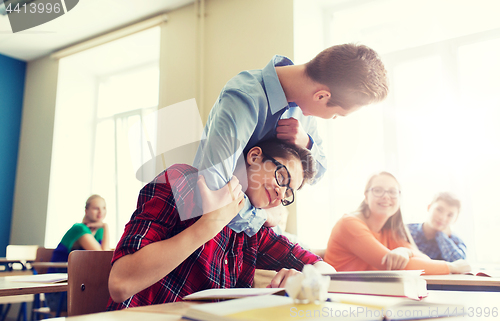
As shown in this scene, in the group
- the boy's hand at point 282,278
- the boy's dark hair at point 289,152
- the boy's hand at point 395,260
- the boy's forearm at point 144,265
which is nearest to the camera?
the boy's forearm at point 144,265

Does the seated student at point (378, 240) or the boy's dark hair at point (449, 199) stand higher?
the boy's dark hair at point (449, 199)

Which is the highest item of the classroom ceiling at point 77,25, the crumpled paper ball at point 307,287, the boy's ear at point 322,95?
the classroom ceiling at point 77,25

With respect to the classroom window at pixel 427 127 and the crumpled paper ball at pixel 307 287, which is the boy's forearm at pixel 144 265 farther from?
the classroom window at pixel 427 127

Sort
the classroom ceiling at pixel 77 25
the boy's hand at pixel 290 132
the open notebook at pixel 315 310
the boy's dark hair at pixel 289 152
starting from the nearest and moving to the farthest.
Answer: the open notebook at pixel 315 310 → the boy's dark hair at pixel 289 152 → the boy's hand at pixel 290 132 → the classroom ceiling at pixel 77 25

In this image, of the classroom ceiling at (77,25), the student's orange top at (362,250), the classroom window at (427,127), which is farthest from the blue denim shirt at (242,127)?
the classroom ceiling at (77,25)

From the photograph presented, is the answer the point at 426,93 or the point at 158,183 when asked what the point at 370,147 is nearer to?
the point at 426,93

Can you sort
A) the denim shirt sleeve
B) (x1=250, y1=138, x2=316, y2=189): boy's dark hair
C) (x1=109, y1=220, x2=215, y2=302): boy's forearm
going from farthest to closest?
(x1=250, y1=138, x2=316, y2=189): boy's dark hair < the denim shirt sleeve < (x1=109, y1=220, x2=215, y2=302): boy's forearm

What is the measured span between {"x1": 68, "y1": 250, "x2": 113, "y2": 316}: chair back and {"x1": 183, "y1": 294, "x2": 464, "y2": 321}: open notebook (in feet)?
1.71

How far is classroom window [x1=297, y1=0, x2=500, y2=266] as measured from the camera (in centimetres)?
280

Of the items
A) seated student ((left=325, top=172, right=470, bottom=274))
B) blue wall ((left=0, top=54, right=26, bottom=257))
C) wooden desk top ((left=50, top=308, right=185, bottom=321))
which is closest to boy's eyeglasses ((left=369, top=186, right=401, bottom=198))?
seated student ((left=325, top=172, right=470, bottom=274))

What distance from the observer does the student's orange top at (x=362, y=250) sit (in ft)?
Result: 6.36

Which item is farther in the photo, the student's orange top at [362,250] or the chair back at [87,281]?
the student's orange top at [362,250]

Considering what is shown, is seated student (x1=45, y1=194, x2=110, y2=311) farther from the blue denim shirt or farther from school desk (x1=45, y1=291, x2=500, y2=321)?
school desk (x1=45, y1=291, x2=500, y2=321)

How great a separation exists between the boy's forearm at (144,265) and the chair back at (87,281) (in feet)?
0.76
